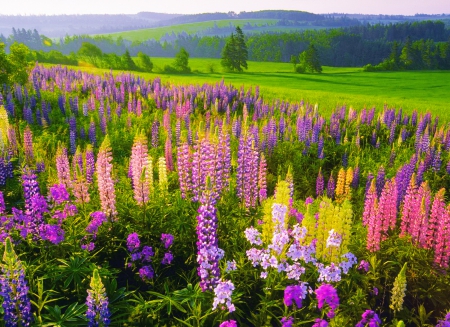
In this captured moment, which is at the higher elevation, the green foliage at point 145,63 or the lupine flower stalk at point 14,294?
the green foliage at point 145,63

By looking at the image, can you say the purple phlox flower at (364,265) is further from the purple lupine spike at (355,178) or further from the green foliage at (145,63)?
the green foliage at (145,63)

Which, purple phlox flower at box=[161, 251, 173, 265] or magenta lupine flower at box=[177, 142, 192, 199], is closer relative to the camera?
purple phlox flower at box=[161, 251, 173, 265]

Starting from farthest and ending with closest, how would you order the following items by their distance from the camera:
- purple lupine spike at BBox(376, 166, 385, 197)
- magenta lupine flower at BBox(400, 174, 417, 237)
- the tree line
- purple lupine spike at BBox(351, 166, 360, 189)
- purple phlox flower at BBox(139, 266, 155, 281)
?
the tree line → purple lupine spike at BBox(351, 166, 360, 189) → purple lupine spike at BBox(376, 166, 385, 197) → magenta lupine flower at BBox(400, 174, 417, 237) → purple phlox flower at BBox(139, 266, 155, 281)

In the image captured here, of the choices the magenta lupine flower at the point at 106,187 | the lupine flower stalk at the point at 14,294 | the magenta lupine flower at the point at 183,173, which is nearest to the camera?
the lupine flower stalk at the point at 14,294

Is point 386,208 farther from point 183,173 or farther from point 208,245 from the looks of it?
point 183,173

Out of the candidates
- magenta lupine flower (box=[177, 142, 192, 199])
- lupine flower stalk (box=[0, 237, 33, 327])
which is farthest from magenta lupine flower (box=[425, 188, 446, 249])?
lupine flower stalk (box=[0, 237, 33, 327])

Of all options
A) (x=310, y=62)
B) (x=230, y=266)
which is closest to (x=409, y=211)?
(x=230, y=266)

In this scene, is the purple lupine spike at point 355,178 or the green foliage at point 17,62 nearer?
the purple lupine spike at point 355,178

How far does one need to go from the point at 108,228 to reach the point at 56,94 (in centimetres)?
1781

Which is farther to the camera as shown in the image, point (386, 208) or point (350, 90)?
point (350, 90)

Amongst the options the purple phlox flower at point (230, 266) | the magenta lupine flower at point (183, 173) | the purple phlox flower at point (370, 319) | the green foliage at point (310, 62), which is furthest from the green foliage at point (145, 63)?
the purple phlox flower at point (370, 319)

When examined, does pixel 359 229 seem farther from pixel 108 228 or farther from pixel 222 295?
pixel 108 228

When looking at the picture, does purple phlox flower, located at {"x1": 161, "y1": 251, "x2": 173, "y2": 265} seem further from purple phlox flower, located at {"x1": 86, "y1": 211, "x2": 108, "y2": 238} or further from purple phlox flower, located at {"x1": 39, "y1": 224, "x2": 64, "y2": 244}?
purple phlox flower, located at {"x1": 39, "y1": 224, "x2": 64, "y2": 244}

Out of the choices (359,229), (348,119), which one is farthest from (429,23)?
(359,229)
